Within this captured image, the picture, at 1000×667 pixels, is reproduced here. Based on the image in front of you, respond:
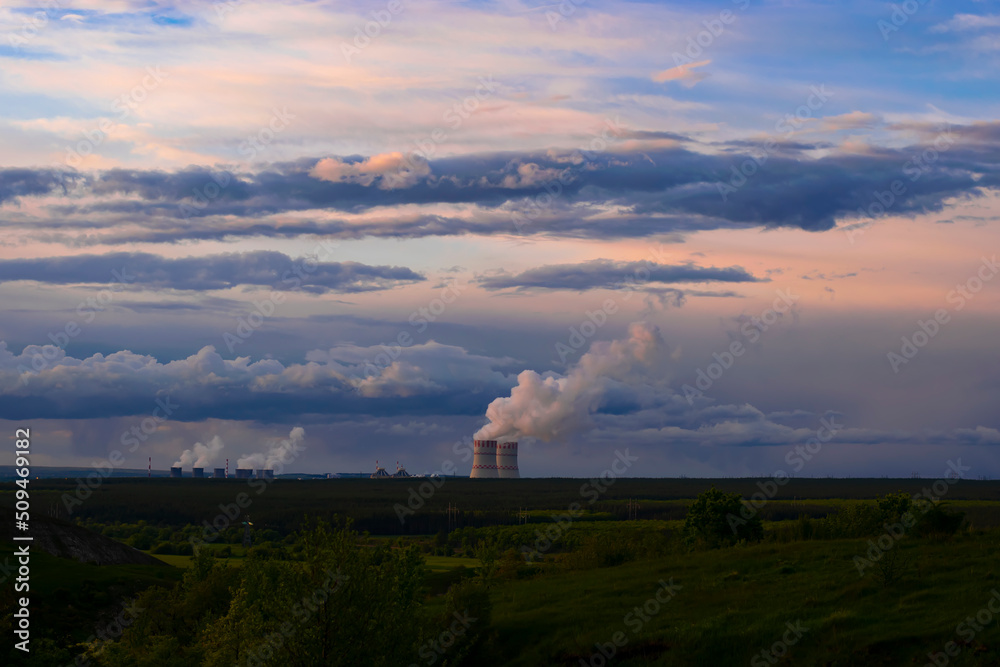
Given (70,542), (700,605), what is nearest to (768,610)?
(700,605)

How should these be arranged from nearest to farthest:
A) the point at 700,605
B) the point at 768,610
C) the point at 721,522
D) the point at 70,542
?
1. the point at 768,610
2. the point at 700,605
3. the point at 721,522
4. the point at 70,542

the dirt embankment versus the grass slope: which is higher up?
the grass slope

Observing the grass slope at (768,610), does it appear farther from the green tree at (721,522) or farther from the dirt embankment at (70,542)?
the dirt embankment at (70,542)

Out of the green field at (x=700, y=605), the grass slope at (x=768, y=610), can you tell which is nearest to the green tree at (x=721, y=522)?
the green field at (x=700, y=605)

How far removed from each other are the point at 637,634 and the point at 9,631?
41.2m

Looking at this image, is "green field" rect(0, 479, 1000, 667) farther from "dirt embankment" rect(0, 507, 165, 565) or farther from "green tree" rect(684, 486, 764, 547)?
"dirt embankment" rect(0, 507, 165, 565)

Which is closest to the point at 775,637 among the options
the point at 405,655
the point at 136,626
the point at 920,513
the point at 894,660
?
the point at 894,660

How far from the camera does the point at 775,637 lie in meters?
47.3

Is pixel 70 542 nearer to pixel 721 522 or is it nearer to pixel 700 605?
pixel 721 522

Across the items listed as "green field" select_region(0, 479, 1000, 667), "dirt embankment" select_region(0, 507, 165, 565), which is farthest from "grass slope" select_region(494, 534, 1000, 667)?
"dirt embankment" select_region(0, 507, 165, 565)

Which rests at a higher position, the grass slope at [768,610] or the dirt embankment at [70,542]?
the grass slope at [768,610]

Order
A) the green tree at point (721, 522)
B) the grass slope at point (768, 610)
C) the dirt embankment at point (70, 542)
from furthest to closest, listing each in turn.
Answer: the dirt embankment at point (70, 542) → the green tree at point (721, 522) → the grass slope at point (768, 610)

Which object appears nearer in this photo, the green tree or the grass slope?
the grass slope

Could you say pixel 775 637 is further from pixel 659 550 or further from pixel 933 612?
pixel 659 550
